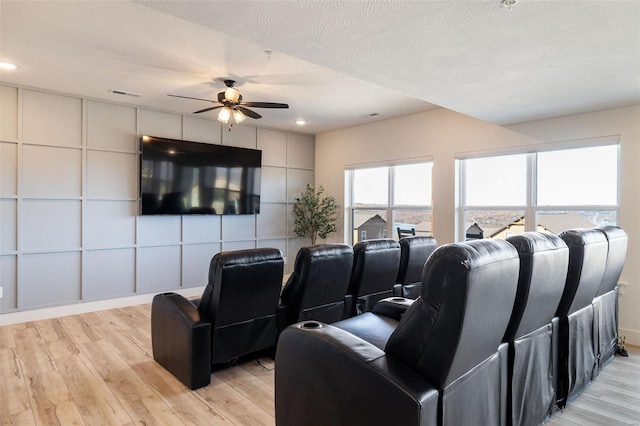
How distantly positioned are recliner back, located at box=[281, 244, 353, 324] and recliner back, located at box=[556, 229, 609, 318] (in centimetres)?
151

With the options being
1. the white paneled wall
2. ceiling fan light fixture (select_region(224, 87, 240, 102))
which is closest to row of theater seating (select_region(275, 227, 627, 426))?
ceiling fan light fixture (select_region(224, 87, 240, 102))

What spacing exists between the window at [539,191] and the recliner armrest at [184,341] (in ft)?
12.8

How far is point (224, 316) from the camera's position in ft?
8.73

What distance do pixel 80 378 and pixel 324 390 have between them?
7.58 feet

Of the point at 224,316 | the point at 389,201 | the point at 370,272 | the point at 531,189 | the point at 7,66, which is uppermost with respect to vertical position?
the point at 7,66

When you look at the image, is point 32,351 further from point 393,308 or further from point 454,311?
point 454,311

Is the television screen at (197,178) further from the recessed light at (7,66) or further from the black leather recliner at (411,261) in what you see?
the black leather recliner at (411,261)

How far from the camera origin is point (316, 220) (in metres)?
6.76

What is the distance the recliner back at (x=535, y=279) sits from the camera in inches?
72.7

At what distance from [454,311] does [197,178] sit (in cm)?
497

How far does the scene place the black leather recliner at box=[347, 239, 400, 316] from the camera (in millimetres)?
3178

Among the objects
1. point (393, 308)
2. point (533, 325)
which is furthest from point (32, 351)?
point (533, 325)

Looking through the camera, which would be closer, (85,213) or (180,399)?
(180,399)

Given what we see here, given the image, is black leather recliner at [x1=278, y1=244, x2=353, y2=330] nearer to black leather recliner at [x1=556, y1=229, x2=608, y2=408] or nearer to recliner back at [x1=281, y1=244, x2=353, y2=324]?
recliner back at [x1=281, y1=244, x2=353, y2=324]
